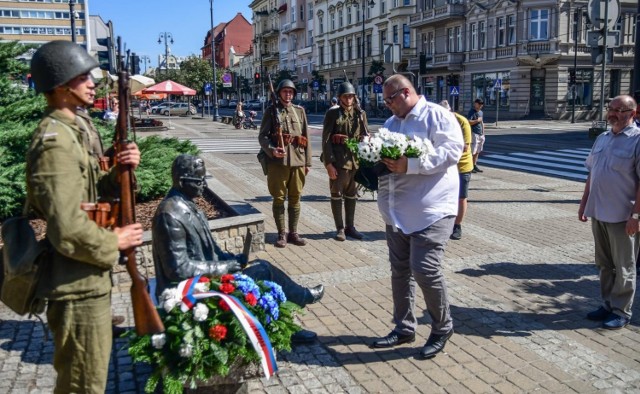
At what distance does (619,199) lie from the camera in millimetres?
4879

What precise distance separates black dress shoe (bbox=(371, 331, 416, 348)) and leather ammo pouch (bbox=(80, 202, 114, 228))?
257cm

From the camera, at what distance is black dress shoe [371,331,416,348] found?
180 inches

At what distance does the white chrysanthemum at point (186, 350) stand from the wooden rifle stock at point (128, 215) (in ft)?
1.94

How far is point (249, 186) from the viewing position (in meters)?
12.9

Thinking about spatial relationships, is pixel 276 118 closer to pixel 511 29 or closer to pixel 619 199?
pixel 619 199

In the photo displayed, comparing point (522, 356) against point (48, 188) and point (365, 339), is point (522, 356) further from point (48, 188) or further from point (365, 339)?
point (48, 188)

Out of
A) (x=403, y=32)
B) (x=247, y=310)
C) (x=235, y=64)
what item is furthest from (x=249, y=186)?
(x=235, y=64)

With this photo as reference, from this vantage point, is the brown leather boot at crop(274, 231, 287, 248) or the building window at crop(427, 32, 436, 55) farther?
the building window at crop(427, 32, 436, 55)

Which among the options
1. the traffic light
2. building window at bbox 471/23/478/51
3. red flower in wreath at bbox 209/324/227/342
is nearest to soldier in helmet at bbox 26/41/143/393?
red flower in wreath at bbox 209/324/227/342

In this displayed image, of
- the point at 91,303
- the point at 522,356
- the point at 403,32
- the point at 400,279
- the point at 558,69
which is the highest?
the point at 403,32

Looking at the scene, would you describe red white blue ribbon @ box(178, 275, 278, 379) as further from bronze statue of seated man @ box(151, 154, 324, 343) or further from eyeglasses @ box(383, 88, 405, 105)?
eyeglasses @ box(383, 88, 405, 105)

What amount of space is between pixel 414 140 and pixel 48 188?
253 cm

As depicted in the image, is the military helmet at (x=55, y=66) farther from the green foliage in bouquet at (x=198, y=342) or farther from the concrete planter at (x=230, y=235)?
the concrete planter at (x=230, y=235)

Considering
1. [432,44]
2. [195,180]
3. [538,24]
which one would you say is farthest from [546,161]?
[432,44]
